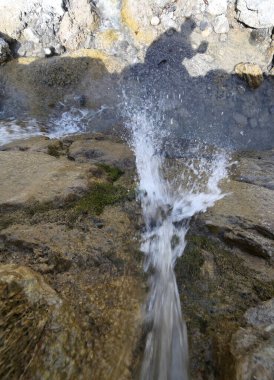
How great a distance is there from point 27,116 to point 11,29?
11.5 ft

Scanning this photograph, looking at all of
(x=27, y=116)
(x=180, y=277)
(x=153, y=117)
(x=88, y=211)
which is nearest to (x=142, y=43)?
(x=153, y=117)

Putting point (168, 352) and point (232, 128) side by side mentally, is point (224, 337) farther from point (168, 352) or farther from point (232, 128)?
point (232, 128)

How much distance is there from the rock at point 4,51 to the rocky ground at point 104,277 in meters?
5.75

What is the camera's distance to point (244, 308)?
2834mm

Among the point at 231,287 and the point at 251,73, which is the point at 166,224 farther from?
the point at 251,73

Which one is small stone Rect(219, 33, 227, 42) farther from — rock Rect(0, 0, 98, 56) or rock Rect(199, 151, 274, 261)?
rock Rect(199, 151, 274, 261)

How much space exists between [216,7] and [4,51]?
21.0ft

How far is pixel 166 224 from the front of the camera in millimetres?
4062

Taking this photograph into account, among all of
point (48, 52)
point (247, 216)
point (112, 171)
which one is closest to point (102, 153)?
point (112, 171)

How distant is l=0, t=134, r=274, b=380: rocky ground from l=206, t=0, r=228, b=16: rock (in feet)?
22.1

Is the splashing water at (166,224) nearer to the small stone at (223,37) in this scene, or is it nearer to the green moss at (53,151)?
the green moss at (53,151)

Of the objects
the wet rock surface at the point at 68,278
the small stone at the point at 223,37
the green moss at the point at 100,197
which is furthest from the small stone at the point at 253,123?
the green moss at the point at 100,197

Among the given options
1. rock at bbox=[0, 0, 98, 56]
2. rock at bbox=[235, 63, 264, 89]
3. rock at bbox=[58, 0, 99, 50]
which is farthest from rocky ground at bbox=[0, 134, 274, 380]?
rock at bbox=[0, 0, 98, 56]

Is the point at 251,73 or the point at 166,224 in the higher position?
the point at 251,73
